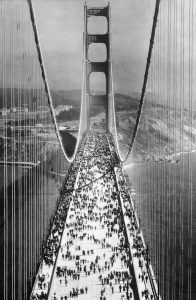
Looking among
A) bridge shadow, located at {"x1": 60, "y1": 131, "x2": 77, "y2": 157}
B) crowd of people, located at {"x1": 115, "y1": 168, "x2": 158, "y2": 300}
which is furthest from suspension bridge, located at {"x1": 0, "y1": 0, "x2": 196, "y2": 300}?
bridge shadow, located at {"x1": 60, "y1": 131, "x2": 77, "y2": 157}

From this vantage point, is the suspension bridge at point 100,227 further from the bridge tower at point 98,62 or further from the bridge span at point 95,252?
the bridge tower at point 98,62

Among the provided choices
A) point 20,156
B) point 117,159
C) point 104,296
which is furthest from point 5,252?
point 20,156

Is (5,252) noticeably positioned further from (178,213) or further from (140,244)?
(178,213)

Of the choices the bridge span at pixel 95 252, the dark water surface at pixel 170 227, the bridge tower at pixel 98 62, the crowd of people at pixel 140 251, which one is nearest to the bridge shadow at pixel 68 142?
the bridge tower at pixel 98 62

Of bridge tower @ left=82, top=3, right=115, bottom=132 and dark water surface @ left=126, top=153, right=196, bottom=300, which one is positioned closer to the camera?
dark water surface @ left=126, top=153, right=196, bottom=300

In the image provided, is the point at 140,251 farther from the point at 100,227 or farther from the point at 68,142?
the point at 68,142

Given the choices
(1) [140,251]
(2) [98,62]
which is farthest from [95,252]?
(2) [98,62]

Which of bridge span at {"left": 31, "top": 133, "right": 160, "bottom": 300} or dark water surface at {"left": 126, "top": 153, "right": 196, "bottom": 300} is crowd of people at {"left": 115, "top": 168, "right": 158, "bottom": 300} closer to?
bridge span at {"left": 31, "top": 133, "right": 160, "bottom": 300}
